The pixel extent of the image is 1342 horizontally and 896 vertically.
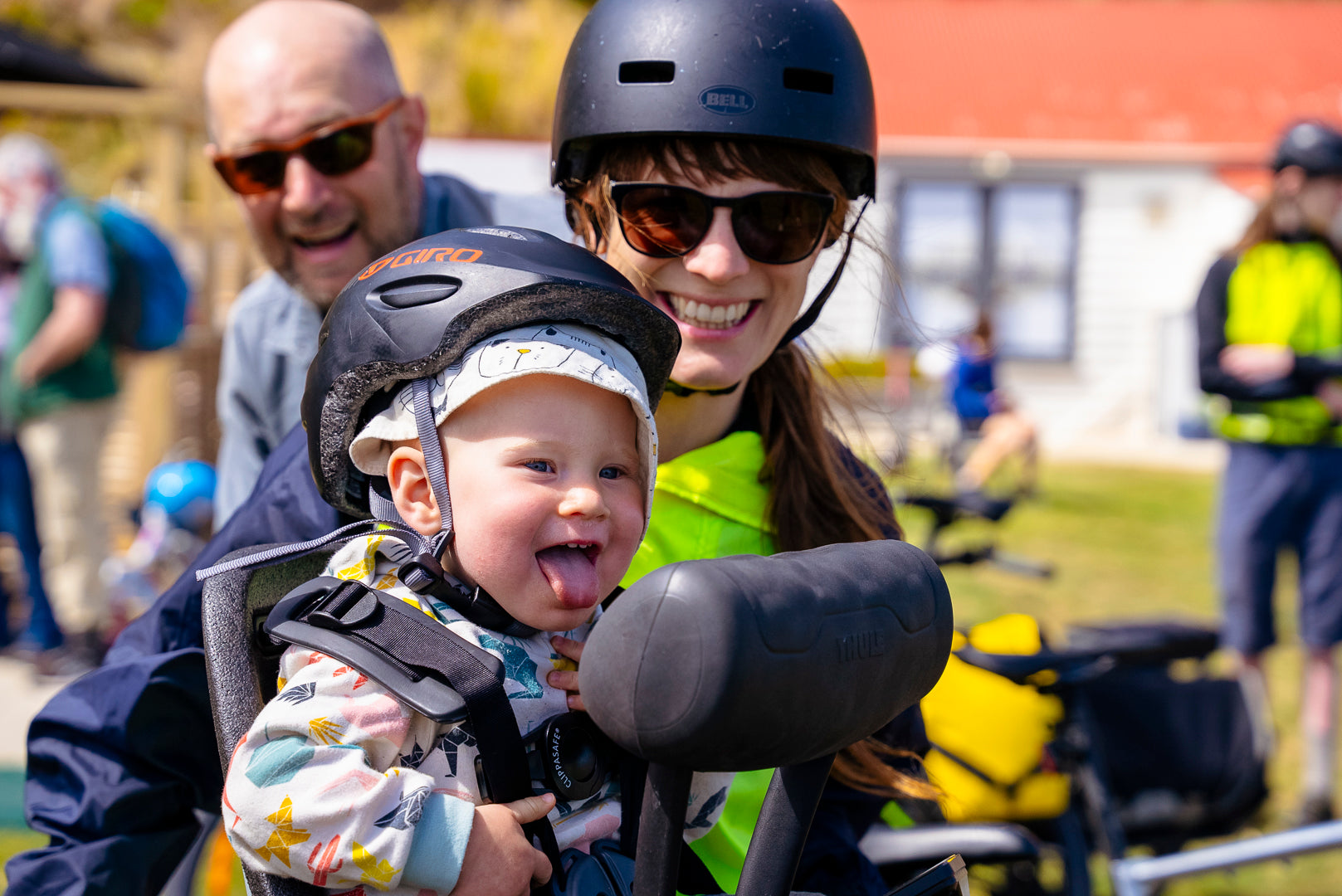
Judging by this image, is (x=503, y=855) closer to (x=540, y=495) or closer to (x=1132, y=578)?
(x=540, y=495)

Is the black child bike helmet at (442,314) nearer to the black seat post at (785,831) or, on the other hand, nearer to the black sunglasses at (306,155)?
the black seat post at (785,831)

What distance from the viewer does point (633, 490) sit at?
161 centimetres

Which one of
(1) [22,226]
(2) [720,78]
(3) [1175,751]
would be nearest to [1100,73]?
(1) [22,226]

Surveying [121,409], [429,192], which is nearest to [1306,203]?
[429,192]

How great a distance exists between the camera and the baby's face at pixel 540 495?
1.53m

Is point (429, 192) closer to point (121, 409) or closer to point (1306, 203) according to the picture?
point (1306, 203)

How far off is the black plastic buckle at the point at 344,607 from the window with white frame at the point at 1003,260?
1844 cm

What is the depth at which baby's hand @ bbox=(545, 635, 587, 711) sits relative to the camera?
1615mm

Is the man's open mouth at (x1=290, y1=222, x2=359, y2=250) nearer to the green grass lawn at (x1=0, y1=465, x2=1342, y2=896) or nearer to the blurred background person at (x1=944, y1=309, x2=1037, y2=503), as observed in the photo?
the green grass lawn at (x1=0, y1=465, x2=1342, y2=896)

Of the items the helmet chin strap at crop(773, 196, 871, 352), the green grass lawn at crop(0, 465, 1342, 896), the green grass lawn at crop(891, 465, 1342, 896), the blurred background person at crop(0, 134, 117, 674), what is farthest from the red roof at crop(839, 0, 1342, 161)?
the helmet chin strap at crop(773, 196, 871, 352)

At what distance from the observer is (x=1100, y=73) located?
20.9 meters

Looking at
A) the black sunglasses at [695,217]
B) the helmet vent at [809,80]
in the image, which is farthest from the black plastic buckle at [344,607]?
the helmet vent at [809,80]

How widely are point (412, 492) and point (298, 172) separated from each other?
147cm

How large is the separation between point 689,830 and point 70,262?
18.3ft
